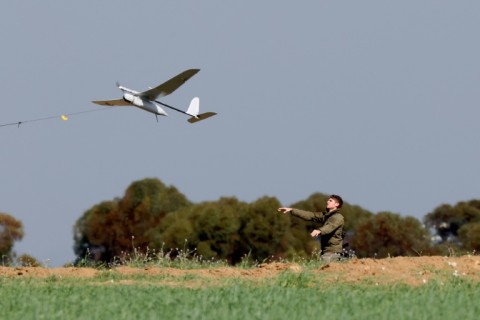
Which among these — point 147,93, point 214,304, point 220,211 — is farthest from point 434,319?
point 220,211

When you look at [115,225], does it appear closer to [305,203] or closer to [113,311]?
[305,203]

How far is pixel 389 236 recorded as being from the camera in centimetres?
5366

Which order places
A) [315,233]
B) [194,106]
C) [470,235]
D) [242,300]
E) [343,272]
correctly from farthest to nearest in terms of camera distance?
[470,235]
[194,106]
[315,233]
[343,272]
[242,300]

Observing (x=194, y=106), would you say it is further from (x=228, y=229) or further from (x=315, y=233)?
(x=228, y=229)

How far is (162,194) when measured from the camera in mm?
61375

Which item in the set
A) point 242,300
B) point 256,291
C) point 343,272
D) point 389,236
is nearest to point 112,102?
point 343,272

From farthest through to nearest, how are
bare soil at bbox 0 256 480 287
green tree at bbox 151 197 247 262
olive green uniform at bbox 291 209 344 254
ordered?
green tree at bbox 151 197 247 262 → olive green uniform at bbox 291 209 344 254 → bare soil at bbox 0 256 480 287

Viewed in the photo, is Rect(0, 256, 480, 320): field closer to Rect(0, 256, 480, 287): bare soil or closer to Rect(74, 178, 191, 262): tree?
Rect(0, 256, 480, 287): bare soil

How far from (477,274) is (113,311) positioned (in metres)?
6.63

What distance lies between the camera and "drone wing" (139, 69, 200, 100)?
74.6 feet

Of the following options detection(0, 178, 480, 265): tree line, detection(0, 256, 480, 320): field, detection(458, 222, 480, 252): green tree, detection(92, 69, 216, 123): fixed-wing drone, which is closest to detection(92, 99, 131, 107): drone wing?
detection(92, 69, 216, 123): fixed-wing drone

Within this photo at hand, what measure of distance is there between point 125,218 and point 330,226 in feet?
138

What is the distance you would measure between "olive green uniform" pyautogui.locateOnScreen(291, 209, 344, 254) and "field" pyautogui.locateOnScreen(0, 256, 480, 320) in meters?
1.76

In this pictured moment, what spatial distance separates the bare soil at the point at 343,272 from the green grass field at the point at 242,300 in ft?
1.35
